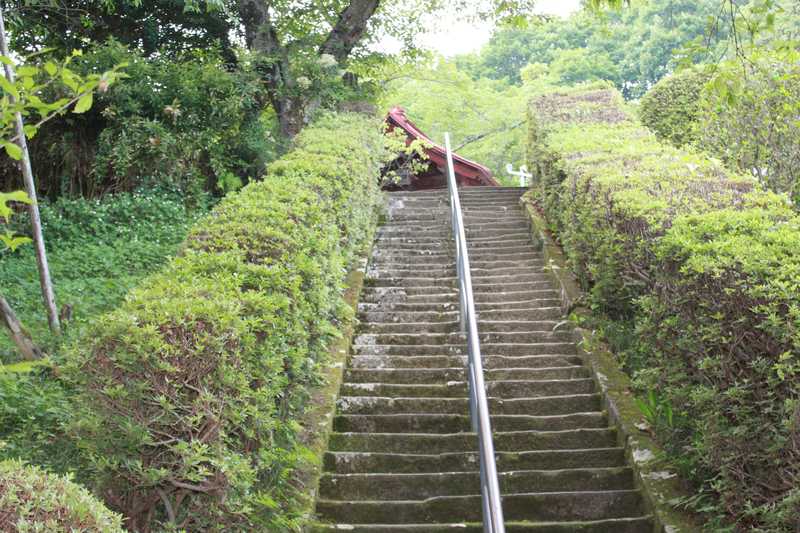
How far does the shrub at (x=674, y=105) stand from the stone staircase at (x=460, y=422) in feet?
18.0

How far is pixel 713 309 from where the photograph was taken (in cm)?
423

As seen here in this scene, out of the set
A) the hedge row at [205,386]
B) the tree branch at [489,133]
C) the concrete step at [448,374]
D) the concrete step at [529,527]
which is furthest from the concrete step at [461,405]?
the tree branch at [489,133]

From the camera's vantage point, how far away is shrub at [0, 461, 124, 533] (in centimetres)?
210

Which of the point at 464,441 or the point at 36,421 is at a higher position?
the point at 36,421

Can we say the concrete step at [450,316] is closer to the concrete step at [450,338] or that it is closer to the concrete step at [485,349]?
the concrete step at [450,338]

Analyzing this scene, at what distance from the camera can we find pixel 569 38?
34.3m

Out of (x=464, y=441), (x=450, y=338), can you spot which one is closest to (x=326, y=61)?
(x=450, y=338)

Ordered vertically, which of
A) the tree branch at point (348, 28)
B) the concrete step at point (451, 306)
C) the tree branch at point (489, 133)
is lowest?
the concrete step at point (451, 306)

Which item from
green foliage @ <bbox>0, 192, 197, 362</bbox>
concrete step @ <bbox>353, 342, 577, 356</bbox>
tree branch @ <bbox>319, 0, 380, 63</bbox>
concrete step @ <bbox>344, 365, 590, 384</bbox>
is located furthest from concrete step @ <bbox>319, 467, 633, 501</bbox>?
tree branch @ <bbox>319, 0, 380, 63</bbox>

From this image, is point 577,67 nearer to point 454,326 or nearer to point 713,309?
point 454,326

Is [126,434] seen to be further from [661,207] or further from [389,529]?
[661,207]

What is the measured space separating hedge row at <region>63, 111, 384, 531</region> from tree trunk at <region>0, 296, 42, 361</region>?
141 cm

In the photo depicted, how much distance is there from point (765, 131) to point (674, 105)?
5.01 m

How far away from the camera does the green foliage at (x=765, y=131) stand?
27.6 feet
